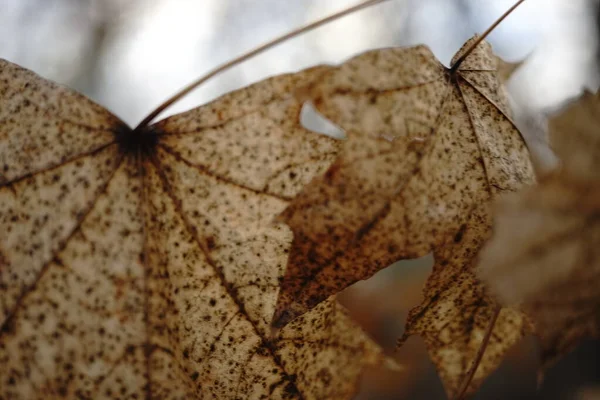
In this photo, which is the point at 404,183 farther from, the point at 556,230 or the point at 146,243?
the point at 146,243

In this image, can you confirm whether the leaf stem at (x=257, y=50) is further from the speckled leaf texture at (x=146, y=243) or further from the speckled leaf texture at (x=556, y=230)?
the speckled leaf texture at (x=556, y=230)

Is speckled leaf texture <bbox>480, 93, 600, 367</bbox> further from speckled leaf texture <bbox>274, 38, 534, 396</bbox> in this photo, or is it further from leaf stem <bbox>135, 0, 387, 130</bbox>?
leaf stem <bbox>135, 0, 387, 130</bbox>

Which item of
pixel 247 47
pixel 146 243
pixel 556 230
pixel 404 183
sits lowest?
pixel 556 230

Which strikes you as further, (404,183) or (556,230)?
(404,183)

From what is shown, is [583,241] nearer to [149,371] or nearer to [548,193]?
→ [548,193]

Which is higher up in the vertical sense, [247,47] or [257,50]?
[247,47]

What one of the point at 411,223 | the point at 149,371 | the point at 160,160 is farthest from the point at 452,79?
the point at 149,371

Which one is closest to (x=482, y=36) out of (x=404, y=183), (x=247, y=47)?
(x=404, y=183)
